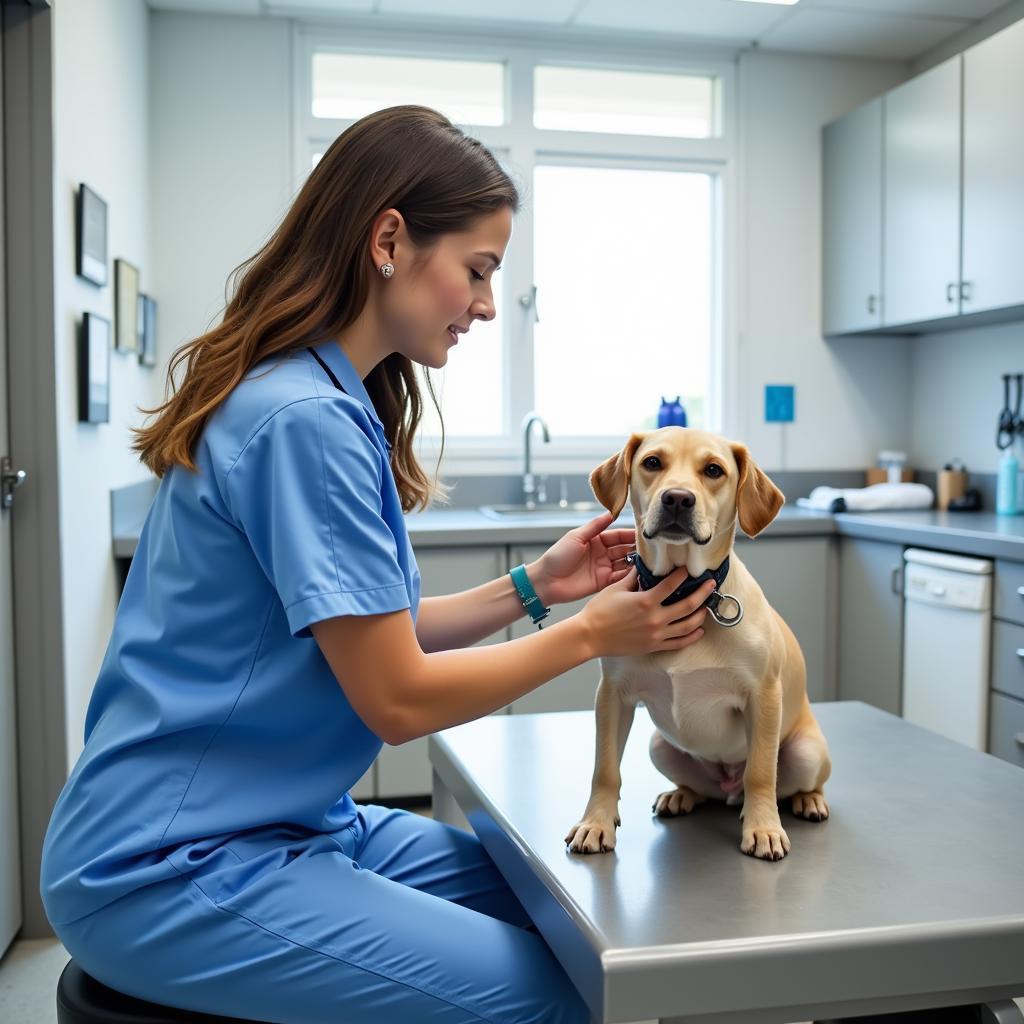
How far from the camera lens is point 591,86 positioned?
3820 mm

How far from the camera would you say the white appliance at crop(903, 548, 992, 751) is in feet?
9.00

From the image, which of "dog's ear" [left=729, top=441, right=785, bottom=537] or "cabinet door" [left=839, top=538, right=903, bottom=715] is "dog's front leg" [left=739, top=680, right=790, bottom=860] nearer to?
"dog's ear" [left=729, top=441, right=785, bottom=537]

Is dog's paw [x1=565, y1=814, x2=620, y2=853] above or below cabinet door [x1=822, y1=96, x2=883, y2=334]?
below

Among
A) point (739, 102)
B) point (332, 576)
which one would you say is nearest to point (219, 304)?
point (739, 102)

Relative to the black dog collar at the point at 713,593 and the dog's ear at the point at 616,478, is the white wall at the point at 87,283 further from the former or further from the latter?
the black dog collar at the point at 713,593

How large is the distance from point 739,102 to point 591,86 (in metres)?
0.55

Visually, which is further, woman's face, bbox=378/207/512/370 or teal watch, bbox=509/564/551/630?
teal watch, bbox=509/564/551/630

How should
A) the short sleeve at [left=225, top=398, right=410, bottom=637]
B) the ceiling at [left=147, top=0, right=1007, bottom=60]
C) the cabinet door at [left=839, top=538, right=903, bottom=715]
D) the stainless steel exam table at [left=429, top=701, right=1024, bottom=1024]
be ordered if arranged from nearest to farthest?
the stainless steel exam table at [left=429, top=701, right=1024, bottom=1024]
the short sleeve at [left=225, top=398, right=410, bottom=637]
the cabinet door at [left=839, top=538, right=903, bottom=715]
the ceiling at [left=147, top=0, right=1007, bottom=60]

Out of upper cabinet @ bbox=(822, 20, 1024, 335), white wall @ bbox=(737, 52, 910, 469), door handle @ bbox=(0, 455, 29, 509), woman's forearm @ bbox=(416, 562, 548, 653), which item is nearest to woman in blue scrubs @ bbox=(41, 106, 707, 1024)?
woman's forearm @ bbox=(416, 562, 548, 653)

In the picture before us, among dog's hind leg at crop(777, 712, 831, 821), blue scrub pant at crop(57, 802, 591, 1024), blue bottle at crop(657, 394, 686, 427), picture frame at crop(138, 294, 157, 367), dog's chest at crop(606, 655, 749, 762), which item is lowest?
blue scrub pant at crop(57, 802, 591, 1024)

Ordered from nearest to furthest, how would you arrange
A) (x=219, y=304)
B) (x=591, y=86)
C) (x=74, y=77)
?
(x=74, y=77) → (x=219, y=304) → (x=591, y=86)

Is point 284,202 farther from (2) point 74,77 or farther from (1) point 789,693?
(1) point 789,693

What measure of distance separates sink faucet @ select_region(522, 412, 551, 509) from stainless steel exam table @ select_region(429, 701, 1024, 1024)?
2347mm

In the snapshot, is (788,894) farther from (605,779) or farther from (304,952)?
(304,952)
